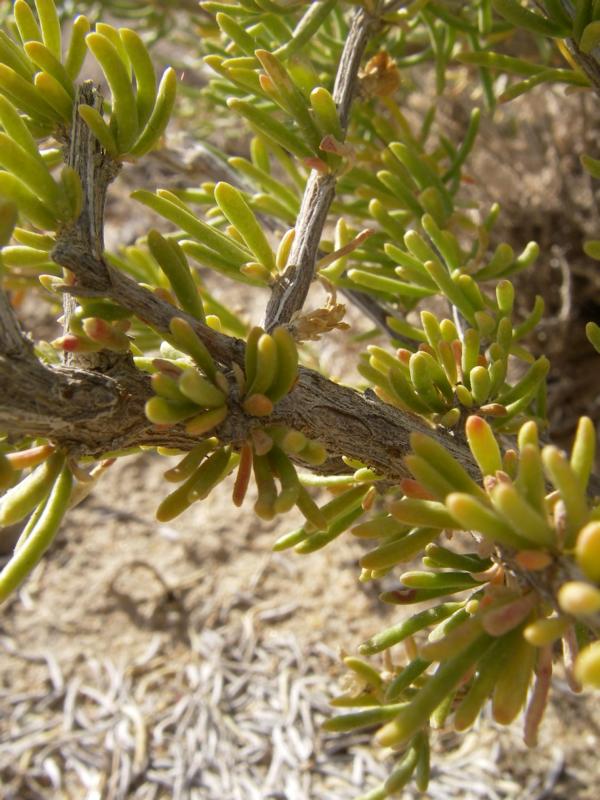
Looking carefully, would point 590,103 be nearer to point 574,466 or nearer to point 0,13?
point 0,13

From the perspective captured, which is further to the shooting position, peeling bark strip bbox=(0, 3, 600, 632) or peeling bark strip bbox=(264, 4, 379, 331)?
peeling bark strip bbox=(264, 4, 379, 331)

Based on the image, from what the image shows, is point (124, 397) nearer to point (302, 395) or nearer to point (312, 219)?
point (302, 395)

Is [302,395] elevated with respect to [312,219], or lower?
lower

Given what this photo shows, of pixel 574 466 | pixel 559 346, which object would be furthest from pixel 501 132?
pixel 574 466

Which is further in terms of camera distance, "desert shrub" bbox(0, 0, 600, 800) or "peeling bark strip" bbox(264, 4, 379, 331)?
"peeling bark strip" bbox(264, 4, 379, 331)

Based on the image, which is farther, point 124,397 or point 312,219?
point 312,219

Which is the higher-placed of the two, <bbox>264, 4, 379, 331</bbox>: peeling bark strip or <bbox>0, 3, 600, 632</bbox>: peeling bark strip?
<bbox>264, 4, 379, 331</bbox>: peeling bark strip

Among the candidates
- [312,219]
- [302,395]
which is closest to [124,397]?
[302,395]

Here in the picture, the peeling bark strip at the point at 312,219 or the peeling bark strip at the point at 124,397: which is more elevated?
the peeling bark strip at the point at 312,219
